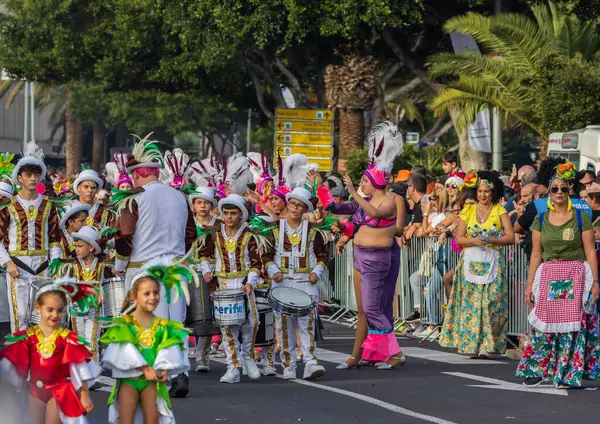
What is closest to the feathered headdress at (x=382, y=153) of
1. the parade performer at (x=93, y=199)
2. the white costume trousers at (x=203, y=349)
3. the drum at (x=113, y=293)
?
the white costume trousers at (x=203, y=349)

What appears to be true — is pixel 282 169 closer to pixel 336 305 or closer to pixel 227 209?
pixel 227 209

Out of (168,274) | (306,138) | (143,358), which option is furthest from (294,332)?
(306,138)

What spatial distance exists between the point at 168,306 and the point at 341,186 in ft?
33.1

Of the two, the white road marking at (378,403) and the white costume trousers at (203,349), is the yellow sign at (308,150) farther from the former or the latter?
the white road marking at (378,403)

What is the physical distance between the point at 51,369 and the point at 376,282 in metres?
5.42

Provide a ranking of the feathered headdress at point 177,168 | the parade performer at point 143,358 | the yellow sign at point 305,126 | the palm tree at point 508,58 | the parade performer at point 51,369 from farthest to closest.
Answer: the yellow sign at point 305,126 → the palm tree at point 508,58 → the feathered headdress at point 177,168 → the parade performer at point 143,358 → the parade performer at point 51,369

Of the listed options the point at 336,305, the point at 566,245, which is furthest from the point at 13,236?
the point at 336,305

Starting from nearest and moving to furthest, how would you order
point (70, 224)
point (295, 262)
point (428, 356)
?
point (295, 262) → point (70, 224) → point (428, 356)

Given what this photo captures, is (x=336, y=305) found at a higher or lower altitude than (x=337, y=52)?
lower

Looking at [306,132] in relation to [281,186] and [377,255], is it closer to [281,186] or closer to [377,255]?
[281,186]

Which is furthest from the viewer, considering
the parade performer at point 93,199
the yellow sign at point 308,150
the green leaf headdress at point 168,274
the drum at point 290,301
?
the yellow sign at point 308,150

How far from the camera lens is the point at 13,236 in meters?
12.3

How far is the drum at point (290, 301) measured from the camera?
12.1m

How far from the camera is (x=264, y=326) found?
12625 millimetres
